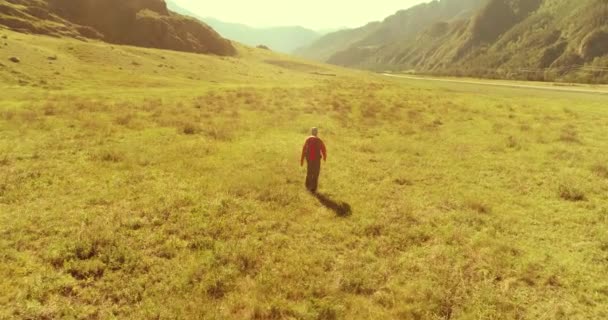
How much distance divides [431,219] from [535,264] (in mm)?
3347

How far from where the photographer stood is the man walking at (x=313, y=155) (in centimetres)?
1430

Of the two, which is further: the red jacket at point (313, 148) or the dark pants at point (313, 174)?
the dark pants at point (313, 174)

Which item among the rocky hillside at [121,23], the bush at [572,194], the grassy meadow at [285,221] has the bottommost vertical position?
the grassy meadow at [285,221]

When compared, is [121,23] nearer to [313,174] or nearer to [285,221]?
[313,174]

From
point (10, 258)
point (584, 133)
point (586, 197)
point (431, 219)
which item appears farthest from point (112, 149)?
point (584, 133)

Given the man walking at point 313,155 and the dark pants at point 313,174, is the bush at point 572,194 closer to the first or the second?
the man walking at point 313,155

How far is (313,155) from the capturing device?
14.4m

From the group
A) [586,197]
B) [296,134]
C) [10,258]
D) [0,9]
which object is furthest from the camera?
[0,9]

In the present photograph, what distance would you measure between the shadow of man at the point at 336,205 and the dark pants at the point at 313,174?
45 centimetres

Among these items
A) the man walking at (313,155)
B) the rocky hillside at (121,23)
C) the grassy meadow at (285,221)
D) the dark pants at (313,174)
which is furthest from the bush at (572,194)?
the rocky hillside at (121,23)

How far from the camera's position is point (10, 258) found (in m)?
8.83

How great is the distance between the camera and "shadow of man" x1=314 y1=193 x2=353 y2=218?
12.9m

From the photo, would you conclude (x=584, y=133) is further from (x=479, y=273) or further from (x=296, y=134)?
(x=479, y=273)

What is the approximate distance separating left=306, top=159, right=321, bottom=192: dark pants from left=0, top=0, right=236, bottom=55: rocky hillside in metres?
76.5
